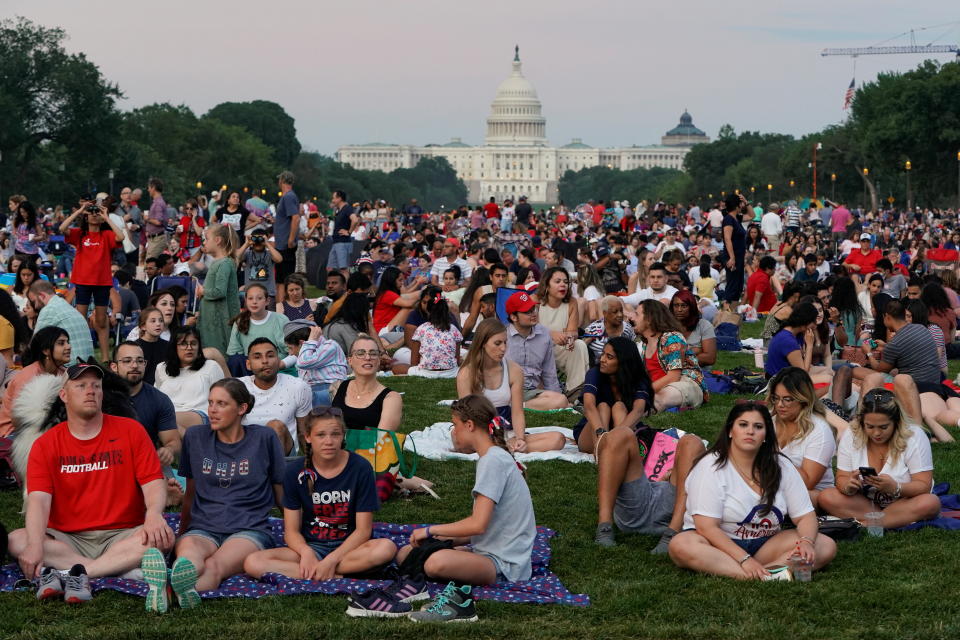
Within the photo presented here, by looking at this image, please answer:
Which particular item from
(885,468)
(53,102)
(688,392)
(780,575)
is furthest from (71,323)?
(53,102)

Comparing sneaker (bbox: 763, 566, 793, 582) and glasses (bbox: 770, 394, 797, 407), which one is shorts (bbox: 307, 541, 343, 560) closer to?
sneaker (bbox: 763, 566, 793, 582)

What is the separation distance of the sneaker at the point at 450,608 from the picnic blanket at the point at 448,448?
3196 mm

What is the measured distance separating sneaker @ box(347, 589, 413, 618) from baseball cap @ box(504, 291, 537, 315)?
16.8 feet

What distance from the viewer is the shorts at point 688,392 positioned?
10.9 m

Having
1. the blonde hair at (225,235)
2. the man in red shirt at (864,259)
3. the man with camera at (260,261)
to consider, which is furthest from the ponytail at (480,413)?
the man in red shirt at (864,259)

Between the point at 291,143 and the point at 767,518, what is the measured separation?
100308 millimetres

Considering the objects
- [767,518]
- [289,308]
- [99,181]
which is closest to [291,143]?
[99,181]

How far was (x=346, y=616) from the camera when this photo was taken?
5.90 metres

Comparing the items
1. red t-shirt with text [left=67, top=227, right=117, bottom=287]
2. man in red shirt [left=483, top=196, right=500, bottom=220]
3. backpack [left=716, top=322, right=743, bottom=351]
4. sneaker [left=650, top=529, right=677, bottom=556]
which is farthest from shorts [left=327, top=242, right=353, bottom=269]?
sneaker [left=650, top=529, right=677, bottom=556]

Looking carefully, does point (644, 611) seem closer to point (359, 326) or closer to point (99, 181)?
point (359, 326)

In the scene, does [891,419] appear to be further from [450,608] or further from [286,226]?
[286,226]

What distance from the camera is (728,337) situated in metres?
15.9

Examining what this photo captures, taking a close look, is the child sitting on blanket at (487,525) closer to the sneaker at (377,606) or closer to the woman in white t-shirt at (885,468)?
the sneaker at (377,606)

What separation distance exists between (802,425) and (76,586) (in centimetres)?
404
